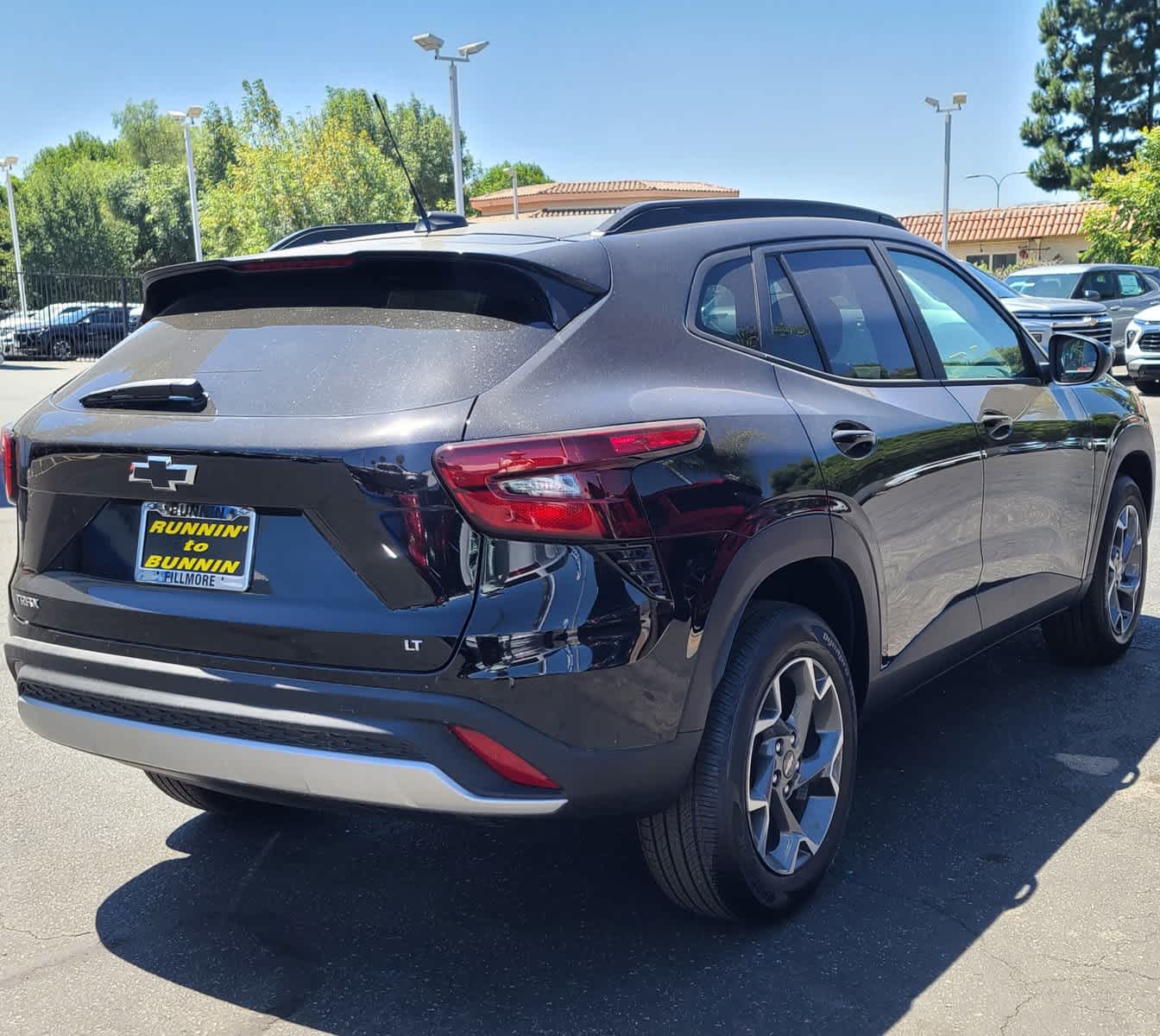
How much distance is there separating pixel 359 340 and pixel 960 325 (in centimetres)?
226

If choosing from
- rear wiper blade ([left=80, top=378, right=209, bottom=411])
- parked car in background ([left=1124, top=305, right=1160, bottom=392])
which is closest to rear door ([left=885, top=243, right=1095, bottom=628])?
rear wiper blade ([left=80, top=378, right=209, bottom=411])

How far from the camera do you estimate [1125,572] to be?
5.54 meters

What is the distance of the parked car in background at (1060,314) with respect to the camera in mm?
18578

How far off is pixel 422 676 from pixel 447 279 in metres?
0.91

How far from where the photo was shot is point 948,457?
3.94m

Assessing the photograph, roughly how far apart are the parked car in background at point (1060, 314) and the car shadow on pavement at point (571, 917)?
49.5ft

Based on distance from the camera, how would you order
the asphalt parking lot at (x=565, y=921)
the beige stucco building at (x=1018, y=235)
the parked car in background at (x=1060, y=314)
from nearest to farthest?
the asphalt parking lot at (x=565, y=921) < the parked car in background at (x=1060, y=314) < the beige stucco building at (x=1018, y=235)

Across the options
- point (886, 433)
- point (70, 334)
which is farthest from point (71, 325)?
point (886, 433)

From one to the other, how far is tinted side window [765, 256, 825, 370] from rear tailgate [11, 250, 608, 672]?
30.7 inches

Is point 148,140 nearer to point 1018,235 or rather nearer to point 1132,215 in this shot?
point 1018,235

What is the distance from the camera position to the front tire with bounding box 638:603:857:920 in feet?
9.98

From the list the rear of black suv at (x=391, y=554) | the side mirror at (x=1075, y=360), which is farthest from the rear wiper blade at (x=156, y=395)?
the side mirror at (x=1075, y=360)

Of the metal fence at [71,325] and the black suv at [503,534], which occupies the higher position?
the black suv at [503,534]

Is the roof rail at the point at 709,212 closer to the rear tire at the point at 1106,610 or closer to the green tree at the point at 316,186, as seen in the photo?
the rear tire at the point at 1106,610
